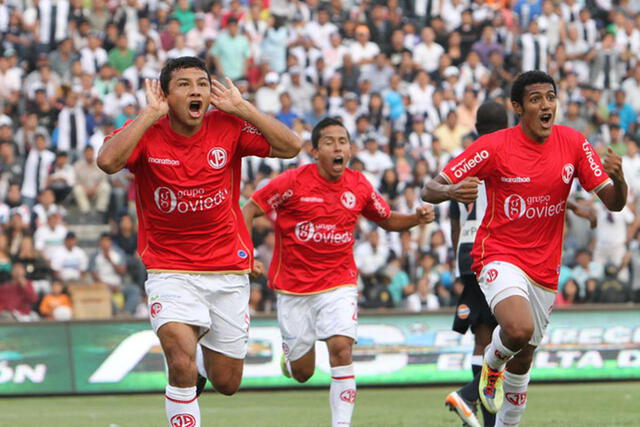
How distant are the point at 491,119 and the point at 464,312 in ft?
5.93

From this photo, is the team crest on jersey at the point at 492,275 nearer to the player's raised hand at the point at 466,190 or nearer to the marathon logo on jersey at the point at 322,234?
the player's raised hand at the point at 466,190

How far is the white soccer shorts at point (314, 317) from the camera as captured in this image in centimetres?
1123

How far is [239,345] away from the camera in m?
9.25

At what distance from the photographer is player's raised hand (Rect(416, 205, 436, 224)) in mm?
11195

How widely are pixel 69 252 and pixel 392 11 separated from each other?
34.4 ft

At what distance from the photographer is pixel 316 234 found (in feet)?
38.2

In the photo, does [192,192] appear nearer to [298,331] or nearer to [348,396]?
[348,396]

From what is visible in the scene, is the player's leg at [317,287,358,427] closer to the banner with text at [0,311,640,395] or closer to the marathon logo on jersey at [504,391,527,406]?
the marathon logo on jersey at [504,391,527,406]

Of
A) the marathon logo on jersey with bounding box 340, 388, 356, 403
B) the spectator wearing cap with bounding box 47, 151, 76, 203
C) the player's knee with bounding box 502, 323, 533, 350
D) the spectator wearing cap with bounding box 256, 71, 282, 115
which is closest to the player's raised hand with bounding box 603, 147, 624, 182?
the player's knee with bounding box 502, 323, 533, 350

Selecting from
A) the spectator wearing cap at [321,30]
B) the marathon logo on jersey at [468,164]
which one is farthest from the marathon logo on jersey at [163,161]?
the spectator wearing cap at [321,30]

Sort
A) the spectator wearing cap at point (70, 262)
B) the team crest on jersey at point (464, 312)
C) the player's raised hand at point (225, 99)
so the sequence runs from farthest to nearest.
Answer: the spectator wearing cap at point (70, 262)
the team crest on jersey at point (464, 312)
the player's raised hand at point (225, 99)

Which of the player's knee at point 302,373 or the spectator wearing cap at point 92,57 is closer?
the player's knee at point 302,373

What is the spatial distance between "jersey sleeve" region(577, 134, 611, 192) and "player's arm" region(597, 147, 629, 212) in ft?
0.20

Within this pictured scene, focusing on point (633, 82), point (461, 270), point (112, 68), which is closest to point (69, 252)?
point (112, 68)
